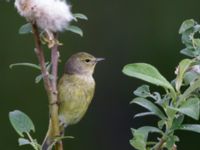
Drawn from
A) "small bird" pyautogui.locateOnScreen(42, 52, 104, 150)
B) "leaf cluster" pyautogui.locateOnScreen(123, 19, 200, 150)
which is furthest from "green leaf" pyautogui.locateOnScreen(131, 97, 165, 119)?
"small bird" pyautogui.locateOnScreen(42, 52, 104, 150)

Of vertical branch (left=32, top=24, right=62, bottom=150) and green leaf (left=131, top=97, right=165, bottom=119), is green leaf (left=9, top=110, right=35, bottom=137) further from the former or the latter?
green leaf (left=131, top=97, right=165, bottom=119)

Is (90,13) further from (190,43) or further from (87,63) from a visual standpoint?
(190,43)

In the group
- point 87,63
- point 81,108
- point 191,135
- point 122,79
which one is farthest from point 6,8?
point 81,108

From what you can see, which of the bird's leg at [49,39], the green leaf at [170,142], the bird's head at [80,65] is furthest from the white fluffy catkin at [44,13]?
the bird's head at [80,65]

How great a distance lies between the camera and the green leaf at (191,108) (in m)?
1.10

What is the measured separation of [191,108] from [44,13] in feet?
0.97

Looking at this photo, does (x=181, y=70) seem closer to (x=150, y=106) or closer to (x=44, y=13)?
(x=150, y=106)

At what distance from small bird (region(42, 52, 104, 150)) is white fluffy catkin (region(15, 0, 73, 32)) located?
570 millimetres

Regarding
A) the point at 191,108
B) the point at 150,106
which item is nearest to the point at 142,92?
the point at 150,106

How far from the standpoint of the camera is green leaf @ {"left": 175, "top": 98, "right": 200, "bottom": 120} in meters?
1.10

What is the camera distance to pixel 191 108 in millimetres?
1120

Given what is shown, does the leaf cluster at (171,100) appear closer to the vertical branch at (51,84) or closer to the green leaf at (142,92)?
the green leaf at (142,92)

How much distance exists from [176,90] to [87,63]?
127 cm

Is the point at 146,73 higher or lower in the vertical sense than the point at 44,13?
lower
